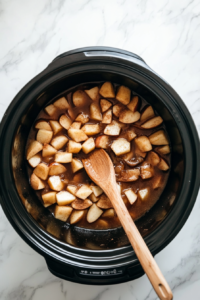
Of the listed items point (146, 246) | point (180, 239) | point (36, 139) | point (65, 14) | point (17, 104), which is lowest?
point (180, 239)

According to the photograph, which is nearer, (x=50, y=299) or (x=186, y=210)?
(x=186, y=210)

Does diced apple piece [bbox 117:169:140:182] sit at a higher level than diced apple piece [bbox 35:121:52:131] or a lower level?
lower

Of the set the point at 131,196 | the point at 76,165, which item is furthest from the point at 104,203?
the point at 76,165

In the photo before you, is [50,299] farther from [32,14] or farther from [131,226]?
[32,14]

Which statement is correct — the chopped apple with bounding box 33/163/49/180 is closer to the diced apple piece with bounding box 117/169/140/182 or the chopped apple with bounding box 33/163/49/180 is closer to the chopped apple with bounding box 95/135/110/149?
the chopped apple with bounding box 95/135/110/149

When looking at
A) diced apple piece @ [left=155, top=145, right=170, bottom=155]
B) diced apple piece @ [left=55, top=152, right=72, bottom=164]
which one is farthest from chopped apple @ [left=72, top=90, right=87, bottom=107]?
diced apple piece @ [left=155, top=145, right=170, bottom=155]

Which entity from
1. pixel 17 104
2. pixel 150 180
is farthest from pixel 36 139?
pixel 150 180
